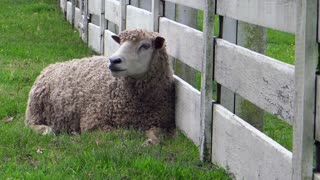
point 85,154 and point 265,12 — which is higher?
point 265,12

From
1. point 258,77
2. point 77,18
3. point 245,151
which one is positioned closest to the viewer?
point 258,77

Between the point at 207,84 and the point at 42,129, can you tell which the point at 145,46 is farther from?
the point at 42,129

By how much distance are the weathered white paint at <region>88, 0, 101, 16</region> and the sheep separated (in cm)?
481

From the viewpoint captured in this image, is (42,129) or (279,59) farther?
(279,59)

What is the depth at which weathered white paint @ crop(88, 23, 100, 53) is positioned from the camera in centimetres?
1337

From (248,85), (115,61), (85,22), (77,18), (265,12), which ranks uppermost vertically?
(265,12)

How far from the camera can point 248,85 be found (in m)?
5.58

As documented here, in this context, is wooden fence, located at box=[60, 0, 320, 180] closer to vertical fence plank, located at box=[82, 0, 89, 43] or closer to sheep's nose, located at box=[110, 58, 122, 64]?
sheep's nose, located at box=[110, 58, 122, 64]

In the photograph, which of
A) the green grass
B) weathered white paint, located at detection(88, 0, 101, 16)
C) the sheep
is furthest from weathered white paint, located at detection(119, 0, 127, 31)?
weathered white paint, located at detection(88, 0, 101, 16)

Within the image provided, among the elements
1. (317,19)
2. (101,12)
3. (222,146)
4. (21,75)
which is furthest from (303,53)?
(101,12)

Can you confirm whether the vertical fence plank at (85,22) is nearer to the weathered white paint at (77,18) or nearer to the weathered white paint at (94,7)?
the weathered white paint at (94,7)

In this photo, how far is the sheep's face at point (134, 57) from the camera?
24.0 feet

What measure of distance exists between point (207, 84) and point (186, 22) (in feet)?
7.33

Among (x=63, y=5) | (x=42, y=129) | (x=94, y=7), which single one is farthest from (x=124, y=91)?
(x=63, y=5)
